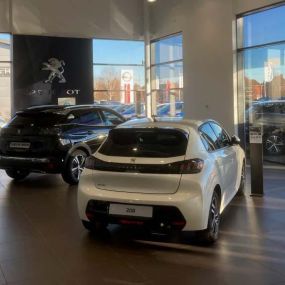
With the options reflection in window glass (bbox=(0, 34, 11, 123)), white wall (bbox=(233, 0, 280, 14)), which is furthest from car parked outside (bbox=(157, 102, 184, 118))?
reflection in window glass (bbox=(0, 34, 11, 123))

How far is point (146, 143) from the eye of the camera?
478 centimetres

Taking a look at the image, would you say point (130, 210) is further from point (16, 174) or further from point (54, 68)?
point (54, 68)

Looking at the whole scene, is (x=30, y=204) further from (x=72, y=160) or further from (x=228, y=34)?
(x=228, y=34)

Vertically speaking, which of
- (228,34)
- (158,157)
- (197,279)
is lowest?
(197,279)

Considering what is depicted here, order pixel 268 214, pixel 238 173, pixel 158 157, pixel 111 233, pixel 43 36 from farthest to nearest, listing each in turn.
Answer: pixel 43 36 → pixel 238 173 → pixel 268 214 → pixel 111 233 → pixel 158 157

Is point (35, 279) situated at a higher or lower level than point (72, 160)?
lower

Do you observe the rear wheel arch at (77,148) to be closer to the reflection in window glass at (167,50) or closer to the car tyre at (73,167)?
the car tyre at (73,167)

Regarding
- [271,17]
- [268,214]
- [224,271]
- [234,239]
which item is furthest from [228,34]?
[224,271]

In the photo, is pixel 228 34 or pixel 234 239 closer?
pixel 234 239

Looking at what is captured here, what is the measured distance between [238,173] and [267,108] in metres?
5.09

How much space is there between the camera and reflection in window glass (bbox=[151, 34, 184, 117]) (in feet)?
46.2

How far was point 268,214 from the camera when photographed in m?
5.88

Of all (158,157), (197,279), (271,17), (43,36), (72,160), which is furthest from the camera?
(43,36)

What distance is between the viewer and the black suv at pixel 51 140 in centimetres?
791
